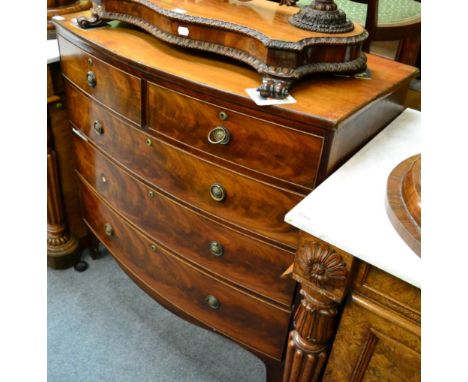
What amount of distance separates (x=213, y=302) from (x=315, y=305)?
18.1 inches

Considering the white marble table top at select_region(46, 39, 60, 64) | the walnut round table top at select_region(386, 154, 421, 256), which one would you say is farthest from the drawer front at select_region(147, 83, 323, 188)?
the white marble table top at select_region(46, 39, 60, 64)

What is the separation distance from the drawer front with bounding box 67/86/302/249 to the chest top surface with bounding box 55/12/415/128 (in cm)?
18

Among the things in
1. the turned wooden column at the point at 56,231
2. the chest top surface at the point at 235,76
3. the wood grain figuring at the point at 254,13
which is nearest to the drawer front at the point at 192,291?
the turned wooden column at the point at 56,231

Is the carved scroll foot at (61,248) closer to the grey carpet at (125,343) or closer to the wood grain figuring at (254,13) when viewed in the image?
the grey carpet at (125,343)

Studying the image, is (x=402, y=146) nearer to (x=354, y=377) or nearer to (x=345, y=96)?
(x=345, y=96)

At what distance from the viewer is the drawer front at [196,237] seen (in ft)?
3.40

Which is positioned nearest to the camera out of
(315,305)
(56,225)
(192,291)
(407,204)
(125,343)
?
(407,204)

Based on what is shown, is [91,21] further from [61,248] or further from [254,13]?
[61,248]

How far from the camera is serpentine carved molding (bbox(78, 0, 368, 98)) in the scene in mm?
867

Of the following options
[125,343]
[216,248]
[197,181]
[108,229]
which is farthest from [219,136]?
[125,343]

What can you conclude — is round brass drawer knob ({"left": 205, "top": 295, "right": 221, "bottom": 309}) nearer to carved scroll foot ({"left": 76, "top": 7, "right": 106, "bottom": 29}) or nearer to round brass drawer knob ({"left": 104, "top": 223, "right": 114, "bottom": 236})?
round brass drawer knob ({"left": 104, "top": 223, "right": 114, "bottom": 236})

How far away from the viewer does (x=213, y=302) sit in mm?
1206
